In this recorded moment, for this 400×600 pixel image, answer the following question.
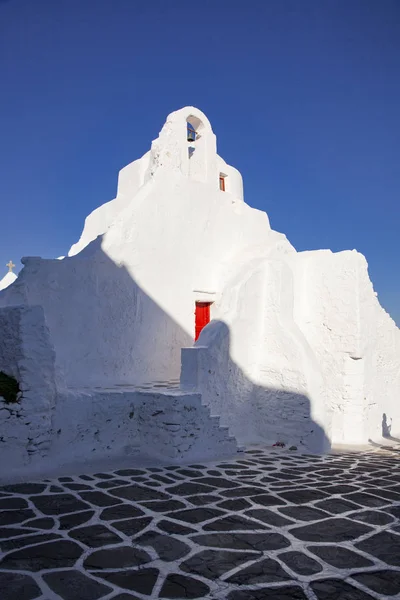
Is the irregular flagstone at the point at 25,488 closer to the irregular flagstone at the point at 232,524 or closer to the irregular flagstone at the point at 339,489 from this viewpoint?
the irregular flagstone at the point at 232,524

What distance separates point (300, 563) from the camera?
373 cm

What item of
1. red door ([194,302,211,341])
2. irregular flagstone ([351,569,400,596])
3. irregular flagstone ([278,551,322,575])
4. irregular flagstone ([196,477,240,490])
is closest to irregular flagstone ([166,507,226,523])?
irregular flagstone ([196,477,240,490])

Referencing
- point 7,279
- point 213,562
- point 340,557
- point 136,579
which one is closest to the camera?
point 136,579

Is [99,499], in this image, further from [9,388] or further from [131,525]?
[9,388]

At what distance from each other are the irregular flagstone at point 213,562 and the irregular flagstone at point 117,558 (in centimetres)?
37

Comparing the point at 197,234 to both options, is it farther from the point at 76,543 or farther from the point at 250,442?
the point at 76,543

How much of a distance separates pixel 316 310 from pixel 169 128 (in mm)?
5919

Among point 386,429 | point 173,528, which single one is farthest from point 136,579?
point 386,429

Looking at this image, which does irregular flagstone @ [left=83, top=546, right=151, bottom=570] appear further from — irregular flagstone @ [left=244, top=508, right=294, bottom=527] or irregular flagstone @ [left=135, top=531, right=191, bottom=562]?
irregular flagstone @ [left=244, top=508, right=294, bottom=527]

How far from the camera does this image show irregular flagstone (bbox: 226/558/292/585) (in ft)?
11.3

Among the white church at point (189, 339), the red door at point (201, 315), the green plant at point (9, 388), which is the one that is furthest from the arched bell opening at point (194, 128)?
the green plant at point (9, 388)

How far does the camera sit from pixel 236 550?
13.0 feet

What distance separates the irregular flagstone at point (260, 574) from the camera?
3.43 meters

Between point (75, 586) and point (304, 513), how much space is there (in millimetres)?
2722
